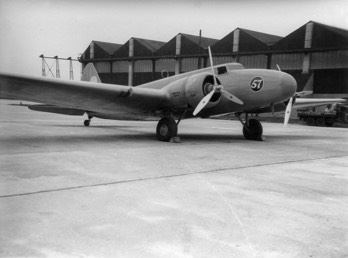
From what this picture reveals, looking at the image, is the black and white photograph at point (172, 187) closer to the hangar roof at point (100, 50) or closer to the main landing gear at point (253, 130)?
the main landing gear at point (253, 130)

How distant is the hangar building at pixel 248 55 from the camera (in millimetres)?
34875

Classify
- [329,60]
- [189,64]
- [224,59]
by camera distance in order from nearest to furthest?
[329,60]
[224,59]
[189,64]

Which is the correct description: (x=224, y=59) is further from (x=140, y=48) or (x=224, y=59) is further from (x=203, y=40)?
(x=140, y=48)

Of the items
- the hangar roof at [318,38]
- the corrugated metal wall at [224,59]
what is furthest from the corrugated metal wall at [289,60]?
the corrugated metal wall at [224,59]

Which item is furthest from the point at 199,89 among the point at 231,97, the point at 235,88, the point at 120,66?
the point at 120,66

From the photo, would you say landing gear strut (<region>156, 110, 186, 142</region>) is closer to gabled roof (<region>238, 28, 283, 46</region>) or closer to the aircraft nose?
the aircraft nose

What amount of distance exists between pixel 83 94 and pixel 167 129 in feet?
9.05

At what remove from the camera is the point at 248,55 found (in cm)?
3941

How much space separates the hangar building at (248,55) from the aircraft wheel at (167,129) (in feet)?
54.8

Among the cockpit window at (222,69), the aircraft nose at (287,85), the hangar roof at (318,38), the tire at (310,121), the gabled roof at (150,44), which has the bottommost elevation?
the tire at (310,121)

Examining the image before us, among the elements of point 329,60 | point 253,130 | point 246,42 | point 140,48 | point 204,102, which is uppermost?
point 140,48

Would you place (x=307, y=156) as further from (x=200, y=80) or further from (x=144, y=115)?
(x=144, y=115)

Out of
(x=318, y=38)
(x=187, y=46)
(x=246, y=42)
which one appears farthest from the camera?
(x=187, y=46)

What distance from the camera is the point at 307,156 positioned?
8.73m
